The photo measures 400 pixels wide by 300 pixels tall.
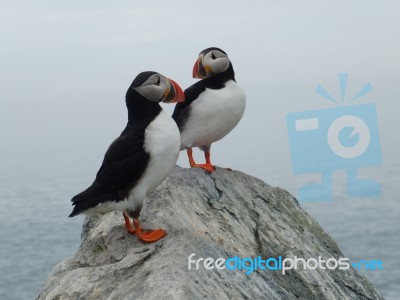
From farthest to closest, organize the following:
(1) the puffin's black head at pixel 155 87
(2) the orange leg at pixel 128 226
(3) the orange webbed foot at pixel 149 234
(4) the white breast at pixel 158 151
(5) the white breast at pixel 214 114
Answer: (5) the white breast at pixel 214 114 < (2) the orange leg at pixel 128 226 < (1) the puffin's black head at pixel 155 87 < (3) the orange webbed foot at pixel 149 234 < (4) the white breast at pixel 158 151

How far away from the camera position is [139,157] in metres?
8.14

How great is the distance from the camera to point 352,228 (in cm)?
16025

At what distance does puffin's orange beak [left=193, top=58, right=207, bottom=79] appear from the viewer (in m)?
10.7

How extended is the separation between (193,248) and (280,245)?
275 centimetres

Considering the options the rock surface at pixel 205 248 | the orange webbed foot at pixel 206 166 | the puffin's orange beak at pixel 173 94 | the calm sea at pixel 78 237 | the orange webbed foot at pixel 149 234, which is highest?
the puffin's orange beak at pixel 173 94

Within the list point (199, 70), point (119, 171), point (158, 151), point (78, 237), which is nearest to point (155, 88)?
point (158, 151)

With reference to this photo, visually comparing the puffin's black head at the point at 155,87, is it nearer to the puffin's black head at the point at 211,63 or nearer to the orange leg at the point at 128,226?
the orange leg at the point at 128,226

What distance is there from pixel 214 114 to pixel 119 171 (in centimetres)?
272

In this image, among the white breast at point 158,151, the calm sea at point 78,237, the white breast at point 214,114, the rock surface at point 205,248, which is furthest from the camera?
the calm sea at point 78,237

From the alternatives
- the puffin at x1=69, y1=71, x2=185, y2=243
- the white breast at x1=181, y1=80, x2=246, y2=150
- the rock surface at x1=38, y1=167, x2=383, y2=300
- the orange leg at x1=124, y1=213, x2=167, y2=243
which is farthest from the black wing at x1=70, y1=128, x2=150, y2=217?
the white breast at x1=181, y1=80, x2=246, y2=150

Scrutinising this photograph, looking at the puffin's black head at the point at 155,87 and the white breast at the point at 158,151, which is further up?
the puffin's black head at the point at 155,87

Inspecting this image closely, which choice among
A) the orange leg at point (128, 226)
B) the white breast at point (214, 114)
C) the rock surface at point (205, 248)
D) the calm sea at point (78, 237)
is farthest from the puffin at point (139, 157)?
the calm sea at point (78, 237)

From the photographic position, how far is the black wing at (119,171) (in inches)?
322

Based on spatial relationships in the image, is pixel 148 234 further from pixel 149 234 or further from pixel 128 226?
pixel 128 226
